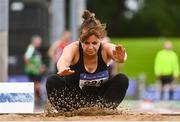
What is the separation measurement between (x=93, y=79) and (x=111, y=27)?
49085 millimetres

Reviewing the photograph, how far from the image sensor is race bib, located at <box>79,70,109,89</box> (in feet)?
34.3

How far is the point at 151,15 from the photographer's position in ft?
194

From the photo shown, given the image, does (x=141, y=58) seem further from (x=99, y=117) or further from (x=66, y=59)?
(x=99, y=117)

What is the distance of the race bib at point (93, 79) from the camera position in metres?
10.5

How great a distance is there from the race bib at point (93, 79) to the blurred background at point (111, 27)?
369cm

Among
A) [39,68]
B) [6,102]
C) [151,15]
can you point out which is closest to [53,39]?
[39,68]

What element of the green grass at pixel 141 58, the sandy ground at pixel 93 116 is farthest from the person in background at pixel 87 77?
the green grass at pixel 141 58

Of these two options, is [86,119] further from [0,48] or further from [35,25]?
[35,25]

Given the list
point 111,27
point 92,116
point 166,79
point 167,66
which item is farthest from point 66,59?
point 111,27

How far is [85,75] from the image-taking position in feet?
34.3

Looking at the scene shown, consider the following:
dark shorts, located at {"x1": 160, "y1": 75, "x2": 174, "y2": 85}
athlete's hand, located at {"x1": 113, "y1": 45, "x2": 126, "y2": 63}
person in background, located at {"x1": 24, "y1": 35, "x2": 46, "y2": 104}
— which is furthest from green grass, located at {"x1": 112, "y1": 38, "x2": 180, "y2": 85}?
athlete's hand, located at {"x1": 113, "y1": 45, "x2": 126, "y2": 63}

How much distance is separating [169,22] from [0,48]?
153ft

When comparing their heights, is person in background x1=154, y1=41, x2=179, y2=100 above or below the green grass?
below

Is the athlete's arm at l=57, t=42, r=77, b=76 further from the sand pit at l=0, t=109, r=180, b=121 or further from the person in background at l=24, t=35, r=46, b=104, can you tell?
the person in background at l=24, t=35, r=46, b=104
